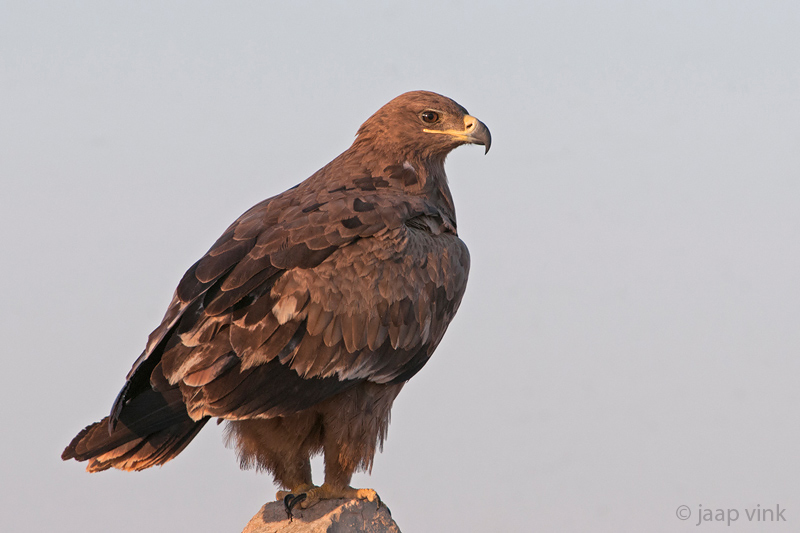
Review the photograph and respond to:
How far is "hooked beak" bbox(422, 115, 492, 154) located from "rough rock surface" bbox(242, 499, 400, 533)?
319 centimetres

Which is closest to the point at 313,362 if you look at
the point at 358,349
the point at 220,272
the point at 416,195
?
the point at 358,349

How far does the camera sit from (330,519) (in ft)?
24.0

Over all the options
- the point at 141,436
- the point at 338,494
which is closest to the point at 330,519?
the point at 338,494

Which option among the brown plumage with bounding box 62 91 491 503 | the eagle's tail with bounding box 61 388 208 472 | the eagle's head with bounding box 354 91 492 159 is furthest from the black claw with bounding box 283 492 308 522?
the eagle's head with bounding box 354 91 492 159

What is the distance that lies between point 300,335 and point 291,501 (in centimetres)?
128

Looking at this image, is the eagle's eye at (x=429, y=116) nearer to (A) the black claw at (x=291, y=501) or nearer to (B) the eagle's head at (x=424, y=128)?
(B) the eagle's head at (x=424, y=128)

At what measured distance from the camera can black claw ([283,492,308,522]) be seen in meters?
7.50

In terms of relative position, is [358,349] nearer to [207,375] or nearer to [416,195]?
[207,375]

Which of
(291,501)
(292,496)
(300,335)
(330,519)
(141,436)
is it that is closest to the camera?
(141,436)

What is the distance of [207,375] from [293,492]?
1488 millimetres

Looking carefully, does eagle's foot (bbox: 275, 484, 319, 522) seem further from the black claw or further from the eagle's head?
the eagle's head

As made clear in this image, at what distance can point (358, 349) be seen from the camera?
728 centimetres

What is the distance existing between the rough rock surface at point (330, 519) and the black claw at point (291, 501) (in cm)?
6

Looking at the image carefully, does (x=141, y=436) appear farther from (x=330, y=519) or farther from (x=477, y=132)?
(x=477, y=132)
